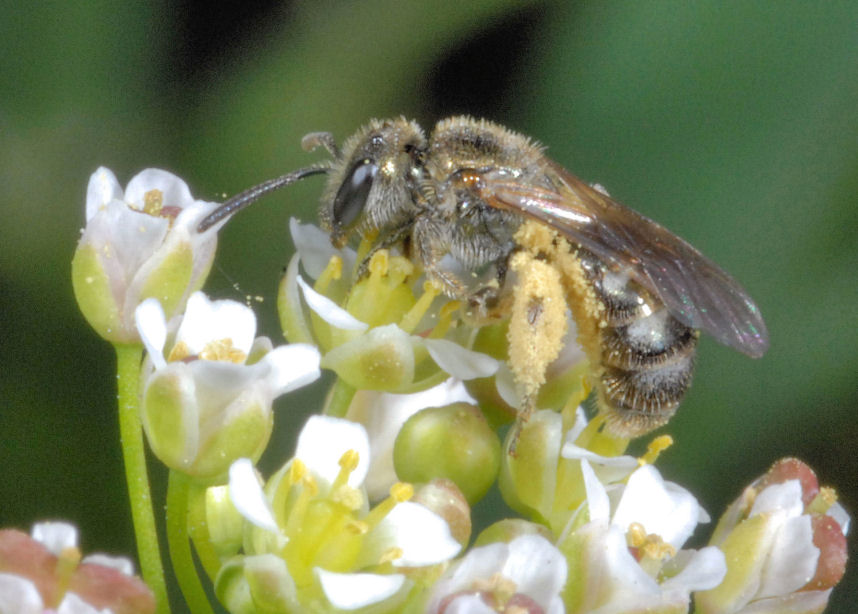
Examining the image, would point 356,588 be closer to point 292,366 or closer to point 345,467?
point 345,467

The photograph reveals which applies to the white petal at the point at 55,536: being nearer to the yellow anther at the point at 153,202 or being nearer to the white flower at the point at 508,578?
the white flower at the point at 508,578

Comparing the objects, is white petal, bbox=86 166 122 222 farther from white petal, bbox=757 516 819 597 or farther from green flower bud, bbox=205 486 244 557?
white petal, bbox=757 516 819 597

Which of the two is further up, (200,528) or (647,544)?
(200,528)

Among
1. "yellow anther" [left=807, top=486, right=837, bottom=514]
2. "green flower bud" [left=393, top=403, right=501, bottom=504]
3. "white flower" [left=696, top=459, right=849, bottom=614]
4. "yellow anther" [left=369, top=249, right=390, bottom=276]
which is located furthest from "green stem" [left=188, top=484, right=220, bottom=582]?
"yellow anther" [left=807, top=486, right=837, bottom=514]

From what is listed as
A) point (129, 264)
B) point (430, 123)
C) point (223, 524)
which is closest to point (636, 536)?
point (223, 524)

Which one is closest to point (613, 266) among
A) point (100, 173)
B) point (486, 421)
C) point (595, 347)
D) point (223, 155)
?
point (595, 347)

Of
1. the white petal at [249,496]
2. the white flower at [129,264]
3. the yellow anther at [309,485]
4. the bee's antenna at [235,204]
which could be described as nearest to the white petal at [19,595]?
the white petal at [249,496]

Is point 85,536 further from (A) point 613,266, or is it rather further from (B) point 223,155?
(A) point 613,266

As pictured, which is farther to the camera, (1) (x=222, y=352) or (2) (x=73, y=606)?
(1) (x=222, y=352)
